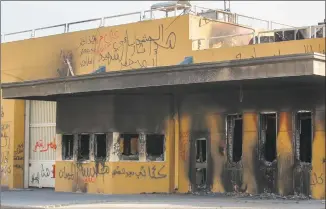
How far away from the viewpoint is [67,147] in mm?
21234

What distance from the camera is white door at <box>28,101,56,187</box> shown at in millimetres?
23125

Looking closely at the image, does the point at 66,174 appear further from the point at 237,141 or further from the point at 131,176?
the point at 237,141

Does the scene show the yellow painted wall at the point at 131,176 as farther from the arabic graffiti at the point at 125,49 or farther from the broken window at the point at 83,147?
the arabic graffiti at the point at 125,49

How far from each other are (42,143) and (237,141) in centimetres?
889

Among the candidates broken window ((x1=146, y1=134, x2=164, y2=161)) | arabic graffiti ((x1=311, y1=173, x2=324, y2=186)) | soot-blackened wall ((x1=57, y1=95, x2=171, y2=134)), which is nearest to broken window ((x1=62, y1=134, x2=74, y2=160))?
soot-blackened wall ((x1=57, y1=95, x2=171, y2=134))

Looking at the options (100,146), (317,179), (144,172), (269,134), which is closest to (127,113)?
(100,146)

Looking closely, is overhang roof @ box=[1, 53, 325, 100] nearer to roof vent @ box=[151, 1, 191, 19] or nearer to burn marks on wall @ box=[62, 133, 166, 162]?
burn marks on wall @ box=[62, 133, 166, 162]

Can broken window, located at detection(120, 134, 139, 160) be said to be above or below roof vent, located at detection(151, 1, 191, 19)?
below

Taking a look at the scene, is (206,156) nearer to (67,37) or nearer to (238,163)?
(238,163)

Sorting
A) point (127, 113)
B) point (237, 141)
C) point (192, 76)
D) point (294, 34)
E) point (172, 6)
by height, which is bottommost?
point (237, 141)

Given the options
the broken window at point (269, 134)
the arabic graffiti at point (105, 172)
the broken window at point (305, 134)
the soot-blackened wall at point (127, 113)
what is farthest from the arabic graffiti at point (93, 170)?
the broken window at point (305, 134)

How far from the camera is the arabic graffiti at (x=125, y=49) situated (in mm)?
19688

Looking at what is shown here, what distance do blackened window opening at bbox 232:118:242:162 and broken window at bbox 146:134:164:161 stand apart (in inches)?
98.9

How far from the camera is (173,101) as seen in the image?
1928 centimetres
